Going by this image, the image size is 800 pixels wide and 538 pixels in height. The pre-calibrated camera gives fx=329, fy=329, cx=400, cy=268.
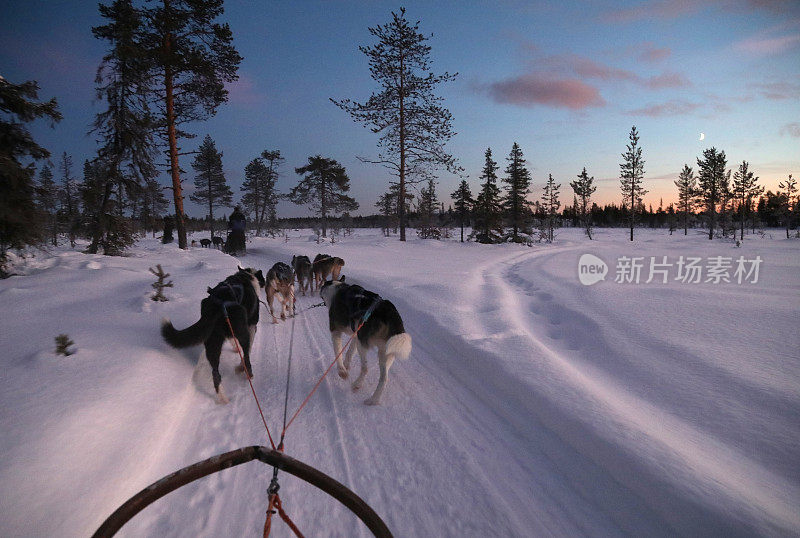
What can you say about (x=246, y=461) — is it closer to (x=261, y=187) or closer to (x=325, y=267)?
(x=325, y=267)

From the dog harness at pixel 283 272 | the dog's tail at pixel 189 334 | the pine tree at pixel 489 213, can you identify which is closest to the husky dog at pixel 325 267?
the dog harness at pixel 283 272

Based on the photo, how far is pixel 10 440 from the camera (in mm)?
2090

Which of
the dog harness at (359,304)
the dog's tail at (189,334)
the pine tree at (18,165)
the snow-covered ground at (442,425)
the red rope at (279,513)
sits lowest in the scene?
the snow-covered ground at (442,425)

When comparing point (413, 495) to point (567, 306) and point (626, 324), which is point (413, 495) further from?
point (567, 306)

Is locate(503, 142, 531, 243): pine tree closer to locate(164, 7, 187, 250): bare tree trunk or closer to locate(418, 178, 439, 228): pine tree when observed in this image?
locate(418, 178, 439, 228): pine tree

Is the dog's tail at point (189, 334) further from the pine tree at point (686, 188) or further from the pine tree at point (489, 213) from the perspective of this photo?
the pine tree at point (686, 188)

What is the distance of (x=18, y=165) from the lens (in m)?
6.08

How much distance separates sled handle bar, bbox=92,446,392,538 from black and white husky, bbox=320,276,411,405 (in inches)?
85.3

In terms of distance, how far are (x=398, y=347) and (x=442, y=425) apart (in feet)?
2.76

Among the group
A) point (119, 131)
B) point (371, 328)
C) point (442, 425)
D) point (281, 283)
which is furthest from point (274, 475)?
point (119, 131)

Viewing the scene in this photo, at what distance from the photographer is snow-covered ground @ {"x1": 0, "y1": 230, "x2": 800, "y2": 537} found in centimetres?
209

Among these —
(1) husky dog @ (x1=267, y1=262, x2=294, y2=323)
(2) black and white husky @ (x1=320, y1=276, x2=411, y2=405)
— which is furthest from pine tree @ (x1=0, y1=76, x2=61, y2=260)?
(2) black and white husky @ (x1=320, y1=276, x2=411, y2=405)

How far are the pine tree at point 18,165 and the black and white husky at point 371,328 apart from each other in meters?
6.47

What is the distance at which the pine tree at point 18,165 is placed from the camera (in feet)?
19.3
